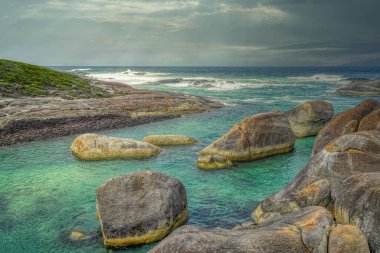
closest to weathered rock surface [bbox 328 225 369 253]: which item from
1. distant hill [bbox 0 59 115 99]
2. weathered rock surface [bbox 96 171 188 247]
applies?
weathered rock surface [bbox 96 171 188 247]

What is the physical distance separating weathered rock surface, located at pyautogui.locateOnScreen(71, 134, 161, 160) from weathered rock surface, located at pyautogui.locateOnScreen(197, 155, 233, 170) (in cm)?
494

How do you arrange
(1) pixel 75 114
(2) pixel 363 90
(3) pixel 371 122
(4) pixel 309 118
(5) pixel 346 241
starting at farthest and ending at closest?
1. (2) pixel 363 90
2. (1) pixel 75 114
3. (4) pixel 309 118
4. (3) pixel 371 122
5. (5) pixel 346 241

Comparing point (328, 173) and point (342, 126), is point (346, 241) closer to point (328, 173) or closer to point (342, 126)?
point (328, 173)

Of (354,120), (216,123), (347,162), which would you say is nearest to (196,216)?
(347,162)

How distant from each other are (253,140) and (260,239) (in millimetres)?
18178

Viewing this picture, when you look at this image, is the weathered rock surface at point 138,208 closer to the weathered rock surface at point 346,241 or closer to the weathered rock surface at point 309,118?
the weathered rock surface at point 346,241

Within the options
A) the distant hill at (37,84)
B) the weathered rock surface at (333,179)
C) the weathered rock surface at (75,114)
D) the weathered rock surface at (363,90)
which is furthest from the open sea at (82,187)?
the weathered rock surface at (363,90)

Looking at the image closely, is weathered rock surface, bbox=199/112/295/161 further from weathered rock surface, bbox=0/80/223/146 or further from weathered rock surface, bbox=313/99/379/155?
weathered rock surface, bbox=0/80/223/146

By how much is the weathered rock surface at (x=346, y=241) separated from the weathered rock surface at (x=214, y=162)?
602 inches

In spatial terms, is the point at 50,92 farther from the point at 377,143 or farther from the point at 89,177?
the point at 377,143

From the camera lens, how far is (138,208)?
1470 centimetres

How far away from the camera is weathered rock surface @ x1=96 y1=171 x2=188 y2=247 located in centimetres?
1439

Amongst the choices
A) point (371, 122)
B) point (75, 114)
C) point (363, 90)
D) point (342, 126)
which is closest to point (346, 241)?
point (371, 122)

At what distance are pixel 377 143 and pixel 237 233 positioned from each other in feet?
30.4
